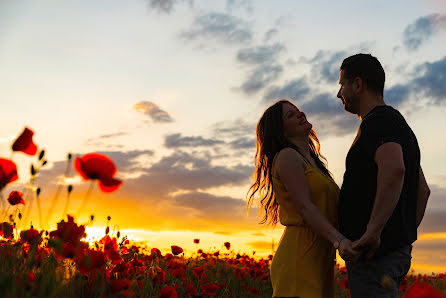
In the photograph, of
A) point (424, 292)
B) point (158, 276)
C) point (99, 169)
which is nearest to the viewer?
point (424, 292)

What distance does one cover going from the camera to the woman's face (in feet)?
12.8

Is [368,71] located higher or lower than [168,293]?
higher

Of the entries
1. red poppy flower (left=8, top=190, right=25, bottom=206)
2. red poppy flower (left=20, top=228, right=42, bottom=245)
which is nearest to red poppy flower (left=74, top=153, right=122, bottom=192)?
red poppy flower (left=20, top=228, right=42, bottom=245)

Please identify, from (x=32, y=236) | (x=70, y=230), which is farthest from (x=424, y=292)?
(x=32, y=236)

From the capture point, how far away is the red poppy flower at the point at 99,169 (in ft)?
7.83

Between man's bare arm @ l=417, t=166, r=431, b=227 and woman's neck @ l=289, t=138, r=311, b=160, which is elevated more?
woman's neck @ l=289, t=138, r=311, b=160

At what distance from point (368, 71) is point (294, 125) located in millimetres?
806

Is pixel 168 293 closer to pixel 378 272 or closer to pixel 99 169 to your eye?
pixel 99 169

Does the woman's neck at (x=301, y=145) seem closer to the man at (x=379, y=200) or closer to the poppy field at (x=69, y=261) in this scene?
the man at (x=379, y=200)

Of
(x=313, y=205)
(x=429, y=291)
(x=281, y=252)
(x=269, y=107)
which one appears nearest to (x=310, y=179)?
(x=313, y=205)

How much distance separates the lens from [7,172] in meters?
2.55

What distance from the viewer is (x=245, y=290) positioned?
19.8ft

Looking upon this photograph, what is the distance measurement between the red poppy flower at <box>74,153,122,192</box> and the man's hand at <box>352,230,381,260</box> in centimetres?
160

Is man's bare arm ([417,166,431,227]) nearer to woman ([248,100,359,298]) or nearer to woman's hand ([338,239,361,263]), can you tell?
woman ([248,100,359,298])
